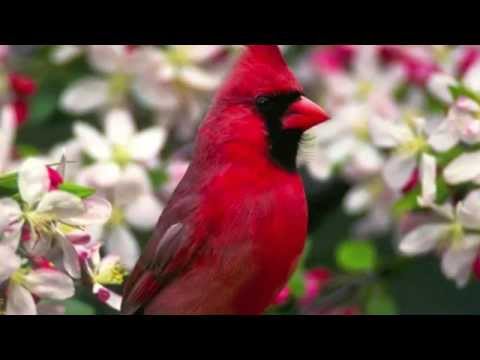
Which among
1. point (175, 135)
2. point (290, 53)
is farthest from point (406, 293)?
point (175, 135)

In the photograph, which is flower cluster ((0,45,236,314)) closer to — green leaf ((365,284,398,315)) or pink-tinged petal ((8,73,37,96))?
pink-tinged petal ((8,73,37,96))

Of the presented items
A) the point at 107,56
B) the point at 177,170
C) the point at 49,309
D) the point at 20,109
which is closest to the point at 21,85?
the point at 20,109

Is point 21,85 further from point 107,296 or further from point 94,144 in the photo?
point 107,296

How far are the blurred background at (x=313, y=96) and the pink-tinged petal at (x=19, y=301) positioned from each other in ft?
1.68

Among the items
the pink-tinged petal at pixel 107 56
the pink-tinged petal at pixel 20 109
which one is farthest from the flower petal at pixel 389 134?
the pink-tinged petal at pixel 20 109

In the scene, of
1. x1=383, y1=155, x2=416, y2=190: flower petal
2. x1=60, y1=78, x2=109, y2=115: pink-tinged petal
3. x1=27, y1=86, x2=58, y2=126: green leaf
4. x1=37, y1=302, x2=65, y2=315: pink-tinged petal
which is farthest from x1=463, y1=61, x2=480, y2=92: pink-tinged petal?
x1=27, y1=86, x2=58, y2=126: green leaf

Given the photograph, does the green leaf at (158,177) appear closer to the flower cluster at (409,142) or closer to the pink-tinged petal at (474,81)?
the flower cluster at (409,142)

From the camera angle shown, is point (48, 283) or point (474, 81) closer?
point (48, 283)

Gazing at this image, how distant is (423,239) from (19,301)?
459mm

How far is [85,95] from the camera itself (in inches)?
66.5

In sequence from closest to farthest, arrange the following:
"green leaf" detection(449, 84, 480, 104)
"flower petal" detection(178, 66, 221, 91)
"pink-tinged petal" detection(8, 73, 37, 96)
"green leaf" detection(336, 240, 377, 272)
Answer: "green leaf" detection(449, 84, 480, 104) < "green leaf" detection(336, 240, 377, 272) < "flower petal" detection(178, 66, 221, 91) < "pink-tinged petal" detection(8, 73, 37, 96)

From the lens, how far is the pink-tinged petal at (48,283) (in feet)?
2.31

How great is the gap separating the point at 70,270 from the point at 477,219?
0.42 metres

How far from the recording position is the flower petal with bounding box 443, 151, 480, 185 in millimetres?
946
